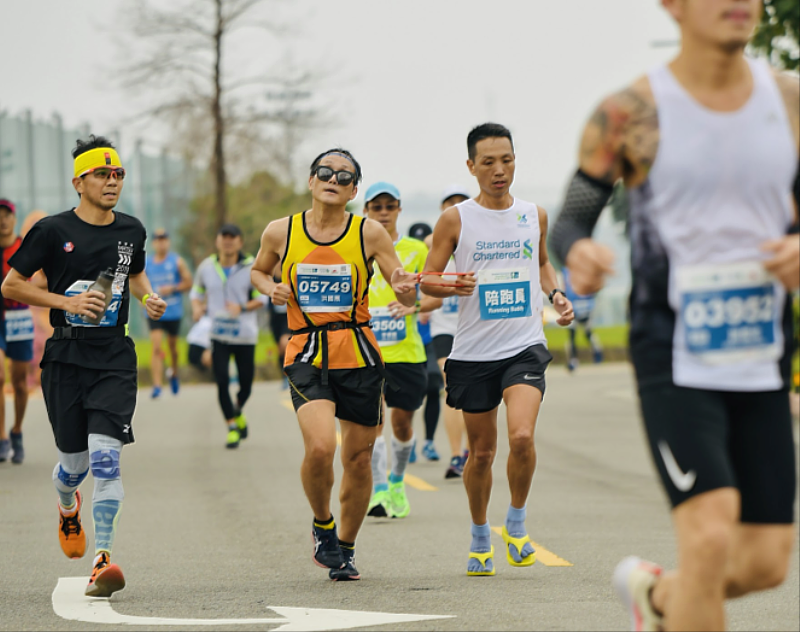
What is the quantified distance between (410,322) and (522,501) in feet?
10.5

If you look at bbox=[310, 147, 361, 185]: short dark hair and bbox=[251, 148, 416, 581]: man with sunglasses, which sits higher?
→ bbox=[310, 147, 361, 185]: short dark hair

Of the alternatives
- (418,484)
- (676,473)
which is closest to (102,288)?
(676,473)

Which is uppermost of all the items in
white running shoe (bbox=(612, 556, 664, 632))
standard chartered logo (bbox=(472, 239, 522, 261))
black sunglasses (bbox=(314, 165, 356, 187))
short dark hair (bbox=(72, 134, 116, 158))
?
short dark hair (bbox=(72, 134, 116, 158))

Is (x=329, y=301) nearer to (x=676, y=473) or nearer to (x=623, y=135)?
(x=623, y=135)

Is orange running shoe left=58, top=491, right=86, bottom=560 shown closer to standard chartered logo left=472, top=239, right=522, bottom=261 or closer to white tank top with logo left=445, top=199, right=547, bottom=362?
white tank top with logo left=445, top=199, right=547, bottom=362

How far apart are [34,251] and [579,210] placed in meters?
3.83

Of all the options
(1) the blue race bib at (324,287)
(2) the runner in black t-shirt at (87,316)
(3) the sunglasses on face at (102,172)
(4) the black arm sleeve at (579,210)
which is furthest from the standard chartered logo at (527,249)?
(4) the black arm sleeve at (579,210)

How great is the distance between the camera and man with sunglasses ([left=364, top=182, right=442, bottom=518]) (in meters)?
10.2

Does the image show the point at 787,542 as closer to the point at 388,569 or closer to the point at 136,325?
the point at 388,569

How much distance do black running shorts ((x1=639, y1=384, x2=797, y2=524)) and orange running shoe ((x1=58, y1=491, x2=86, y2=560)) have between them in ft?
14.1

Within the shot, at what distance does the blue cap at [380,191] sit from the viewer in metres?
10.2

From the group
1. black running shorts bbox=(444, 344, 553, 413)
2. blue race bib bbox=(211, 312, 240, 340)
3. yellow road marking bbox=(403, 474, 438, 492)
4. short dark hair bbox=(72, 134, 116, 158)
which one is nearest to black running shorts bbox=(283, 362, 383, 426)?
black running shorts bbox=(444, 344, 553, 413)

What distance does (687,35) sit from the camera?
4125 millimetres

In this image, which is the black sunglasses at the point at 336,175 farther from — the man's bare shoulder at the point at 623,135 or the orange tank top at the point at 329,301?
the man's bare shoulder at the point at 623,135
